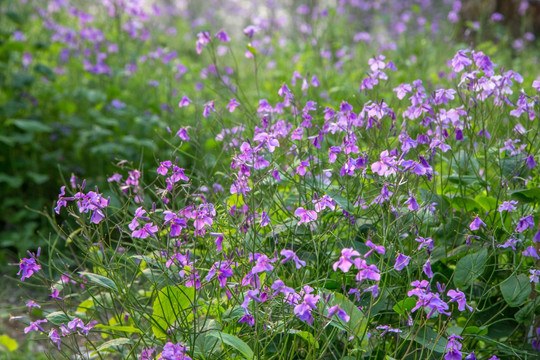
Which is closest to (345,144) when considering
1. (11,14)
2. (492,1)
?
(11,14)

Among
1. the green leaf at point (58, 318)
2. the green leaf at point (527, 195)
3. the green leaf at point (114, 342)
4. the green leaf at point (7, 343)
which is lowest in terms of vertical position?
the green leaf at point (7, 343)

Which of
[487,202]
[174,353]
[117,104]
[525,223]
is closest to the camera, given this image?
[174,353]

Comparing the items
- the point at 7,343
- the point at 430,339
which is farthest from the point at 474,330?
the point at 7,343

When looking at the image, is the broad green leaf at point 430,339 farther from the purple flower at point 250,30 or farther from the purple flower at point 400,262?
the purple flower at point 250,30

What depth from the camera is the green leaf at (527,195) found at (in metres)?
1.60

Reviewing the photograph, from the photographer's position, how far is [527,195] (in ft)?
5.36

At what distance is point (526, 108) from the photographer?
1.81m

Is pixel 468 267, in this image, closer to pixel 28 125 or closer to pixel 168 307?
pixel 168 307

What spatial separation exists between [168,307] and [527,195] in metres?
1.06

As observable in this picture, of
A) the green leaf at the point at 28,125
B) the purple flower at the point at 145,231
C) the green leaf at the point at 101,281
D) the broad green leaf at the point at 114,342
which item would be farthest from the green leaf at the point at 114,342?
the green leaf at the point at 28,125

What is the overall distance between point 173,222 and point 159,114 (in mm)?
2918

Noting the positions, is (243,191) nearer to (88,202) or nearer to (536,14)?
(88,202)

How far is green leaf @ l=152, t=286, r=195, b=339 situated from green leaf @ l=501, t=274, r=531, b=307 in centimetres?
84

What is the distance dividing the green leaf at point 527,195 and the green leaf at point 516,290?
24 centimetres
